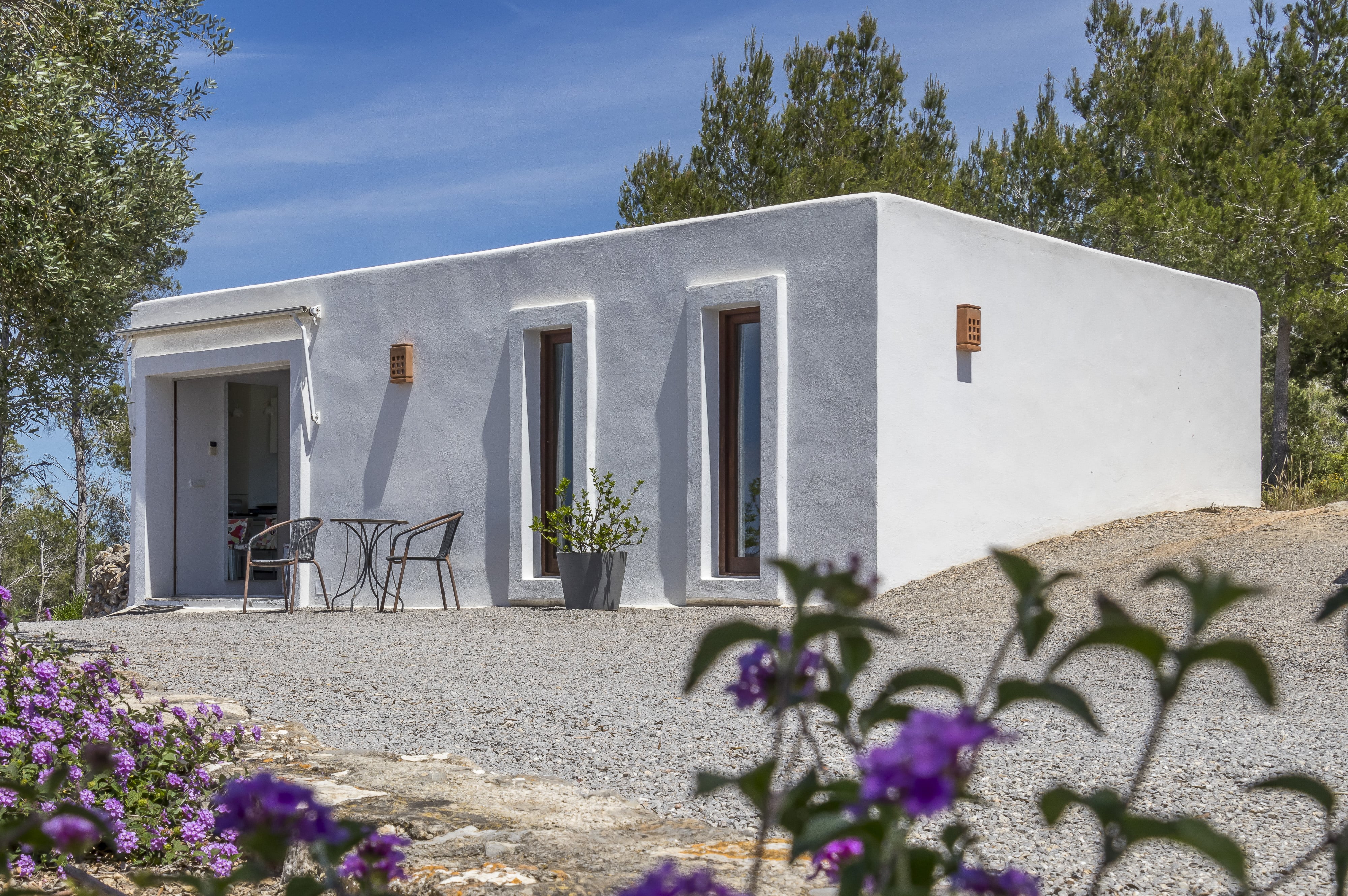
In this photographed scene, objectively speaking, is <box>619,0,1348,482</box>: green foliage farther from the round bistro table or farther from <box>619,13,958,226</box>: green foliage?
the round bistro table

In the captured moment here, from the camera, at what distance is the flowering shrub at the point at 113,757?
244cm

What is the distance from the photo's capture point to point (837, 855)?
1.10 m

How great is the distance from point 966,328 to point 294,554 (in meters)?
5.72

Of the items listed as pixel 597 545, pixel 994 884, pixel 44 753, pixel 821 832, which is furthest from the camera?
pixel 597 545

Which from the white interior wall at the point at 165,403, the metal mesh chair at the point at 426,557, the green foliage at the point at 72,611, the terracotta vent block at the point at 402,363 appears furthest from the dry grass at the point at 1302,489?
the green foliage at the point at 72,611

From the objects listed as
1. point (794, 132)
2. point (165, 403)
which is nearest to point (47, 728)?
point (165, 403)

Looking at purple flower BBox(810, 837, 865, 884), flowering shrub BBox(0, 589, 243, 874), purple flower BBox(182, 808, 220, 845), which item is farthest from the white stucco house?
purple flower BBox(810, 837, 865, 884)

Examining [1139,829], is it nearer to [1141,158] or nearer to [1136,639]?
[1136,639]

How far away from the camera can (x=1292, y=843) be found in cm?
269

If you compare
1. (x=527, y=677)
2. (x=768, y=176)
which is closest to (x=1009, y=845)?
(x=527, y=677)

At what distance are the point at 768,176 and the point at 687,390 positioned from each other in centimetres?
1041

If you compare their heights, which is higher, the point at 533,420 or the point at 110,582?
the point at 533,420

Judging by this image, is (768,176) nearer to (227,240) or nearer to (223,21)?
(227,240)

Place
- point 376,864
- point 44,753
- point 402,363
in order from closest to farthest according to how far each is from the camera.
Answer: point 376,864, point 44,753, point 402,363
